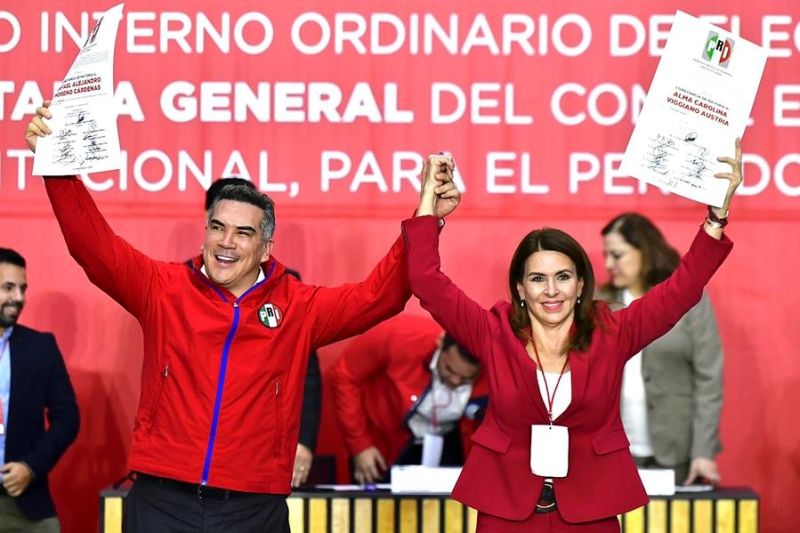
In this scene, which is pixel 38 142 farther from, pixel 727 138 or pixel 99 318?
pixel 99 318

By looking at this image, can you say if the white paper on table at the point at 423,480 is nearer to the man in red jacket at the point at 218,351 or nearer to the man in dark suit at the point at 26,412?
the man in red jacket at the point at 218,351

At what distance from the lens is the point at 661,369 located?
4.89 metres

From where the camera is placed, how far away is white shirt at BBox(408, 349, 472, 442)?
464 cm

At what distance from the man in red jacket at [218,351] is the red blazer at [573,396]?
0.16 meters

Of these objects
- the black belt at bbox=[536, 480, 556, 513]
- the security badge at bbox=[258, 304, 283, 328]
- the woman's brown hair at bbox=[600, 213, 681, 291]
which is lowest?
the black belt at bbox=[536, 480, 556, 513]

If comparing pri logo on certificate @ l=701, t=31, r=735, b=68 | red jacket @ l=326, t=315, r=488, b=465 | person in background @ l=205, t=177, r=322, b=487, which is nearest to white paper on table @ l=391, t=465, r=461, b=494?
person in background @ l=205, t=177, r=322, b=487

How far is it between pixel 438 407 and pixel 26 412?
1458 mm

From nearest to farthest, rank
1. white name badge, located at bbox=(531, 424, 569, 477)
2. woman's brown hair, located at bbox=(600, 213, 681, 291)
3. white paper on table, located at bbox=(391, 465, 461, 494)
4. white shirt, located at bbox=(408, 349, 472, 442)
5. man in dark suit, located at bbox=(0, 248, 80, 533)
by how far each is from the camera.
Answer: white name badge, located at bbox=(531, 424, 569, 477) → white paper on table, located at bbox=(391, 465, 461, 494) → man in dark suit, located at bbox=(0, 248, 80, 533) → white shirt, located at bbox=(408, 349, 472, 442) → woman's brown hair, located at bbox=(600, 213, 681, 291)

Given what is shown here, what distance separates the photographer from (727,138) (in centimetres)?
326

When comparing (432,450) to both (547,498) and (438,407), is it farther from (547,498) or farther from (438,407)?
(547,498)

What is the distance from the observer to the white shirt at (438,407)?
4645 millimetres

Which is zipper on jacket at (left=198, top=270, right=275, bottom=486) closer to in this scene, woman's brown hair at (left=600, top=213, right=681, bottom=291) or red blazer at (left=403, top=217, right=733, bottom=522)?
red blazer at (left=403, top=217, right=733, bottom=522)
